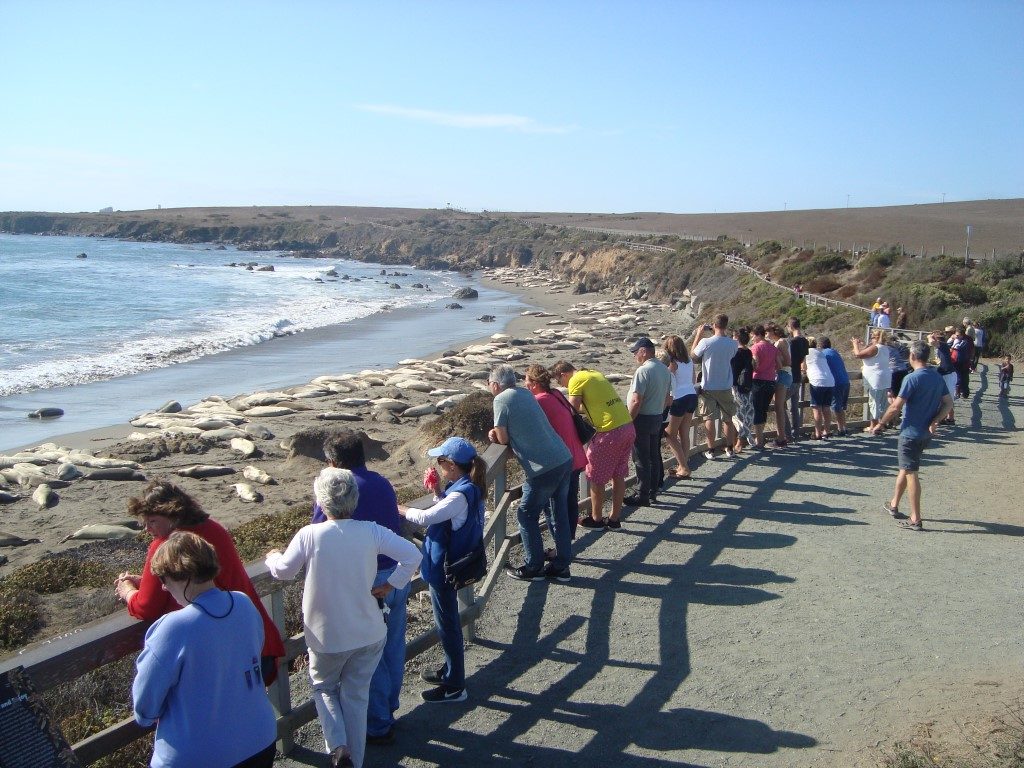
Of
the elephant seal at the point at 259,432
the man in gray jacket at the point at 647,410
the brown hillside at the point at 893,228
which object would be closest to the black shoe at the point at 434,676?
the man in gray jacket at the point at 647,410

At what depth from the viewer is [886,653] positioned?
5887 mm

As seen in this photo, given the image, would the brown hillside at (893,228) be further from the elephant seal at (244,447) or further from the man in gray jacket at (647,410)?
the man in gray jacket at (647,410)

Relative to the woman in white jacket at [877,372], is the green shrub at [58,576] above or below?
below

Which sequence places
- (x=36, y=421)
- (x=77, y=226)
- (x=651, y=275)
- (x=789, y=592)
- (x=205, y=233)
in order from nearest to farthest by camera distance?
(x=789, y=592)
(x=36, y=421)
(x=651, y=275)
(x=205, y=233)
(x=77, y=226)

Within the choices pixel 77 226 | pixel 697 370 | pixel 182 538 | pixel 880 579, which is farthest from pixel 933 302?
pixel 77 226

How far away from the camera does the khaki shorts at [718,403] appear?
11273mm

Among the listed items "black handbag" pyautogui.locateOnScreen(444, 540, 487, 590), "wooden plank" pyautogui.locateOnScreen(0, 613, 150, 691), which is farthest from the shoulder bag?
"wooden plank" pyautogui.locateOnScreen(0, 613, 150, 691)

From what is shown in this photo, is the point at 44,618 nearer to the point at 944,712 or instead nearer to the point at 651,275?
the point at 944,712

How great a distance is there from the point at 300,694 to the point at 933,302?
91.1 ft

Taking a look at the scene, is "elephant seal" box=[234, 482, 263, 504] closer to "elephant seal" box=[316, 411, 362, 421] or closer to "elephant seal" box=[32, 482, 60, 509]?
"elephant seal" box=[32, 482, 60, 509]

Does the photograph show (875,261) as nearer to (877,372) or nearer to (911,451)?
(877,372)

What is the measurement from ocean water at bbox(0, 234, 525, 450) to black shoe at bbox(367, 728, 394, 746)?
662 inches

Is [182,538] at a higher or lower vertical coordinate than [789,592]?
higher

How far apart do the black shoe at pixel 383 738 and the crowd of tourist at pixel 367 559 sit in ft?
0.05
